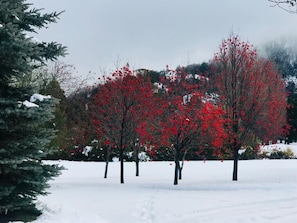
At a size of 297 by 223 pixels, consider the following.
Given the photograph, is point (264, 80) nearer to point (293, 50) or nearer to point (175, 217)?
point (175, 217)

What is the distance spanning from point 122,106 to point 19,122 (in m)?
9.44

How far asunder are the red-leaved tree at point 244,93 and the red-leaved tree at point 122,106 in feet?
11.2

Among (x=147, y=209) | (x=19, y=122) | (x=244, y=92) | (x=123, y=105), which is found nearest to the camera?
(x=19, y=122)

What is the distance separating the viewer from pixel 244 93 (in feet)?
48.0

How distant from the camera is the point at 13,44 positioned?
5.48 meters

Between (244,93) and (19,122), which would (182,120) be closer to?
(244,93)

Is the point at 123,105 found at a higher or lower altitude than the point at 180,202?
higher

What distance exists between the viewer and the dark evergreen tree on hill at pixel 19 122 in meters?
5.73

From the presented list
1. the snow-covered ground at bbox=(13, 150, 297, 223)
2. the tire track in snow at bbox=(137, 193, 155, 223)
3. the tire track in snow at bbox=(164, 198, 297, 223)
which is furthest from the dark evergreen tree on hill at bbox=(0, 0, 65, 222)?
the tire track in snow at bbox=(164, 198, 297, 223)

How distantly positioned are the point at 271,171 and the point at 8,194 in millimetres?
13946

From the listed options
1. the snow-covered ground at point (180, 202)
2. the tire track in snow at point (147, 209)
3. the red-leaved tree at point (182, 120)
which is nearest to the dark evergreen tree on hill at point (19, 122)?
the snow-covered ground at point (180, 202)

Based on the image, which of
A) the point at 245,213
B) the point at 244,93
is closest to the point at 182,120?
the point at 244,93

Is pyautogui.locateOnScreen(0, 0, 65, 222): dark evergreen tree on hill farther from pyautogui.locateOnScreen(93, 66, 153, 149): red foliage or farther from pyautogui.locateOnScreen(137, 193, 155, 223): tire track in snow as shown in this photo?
pyautogui.locateOnScreen(93, 66, 153, 149): red foliage

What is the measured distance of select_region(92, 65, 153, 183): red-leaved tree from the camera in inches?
607
